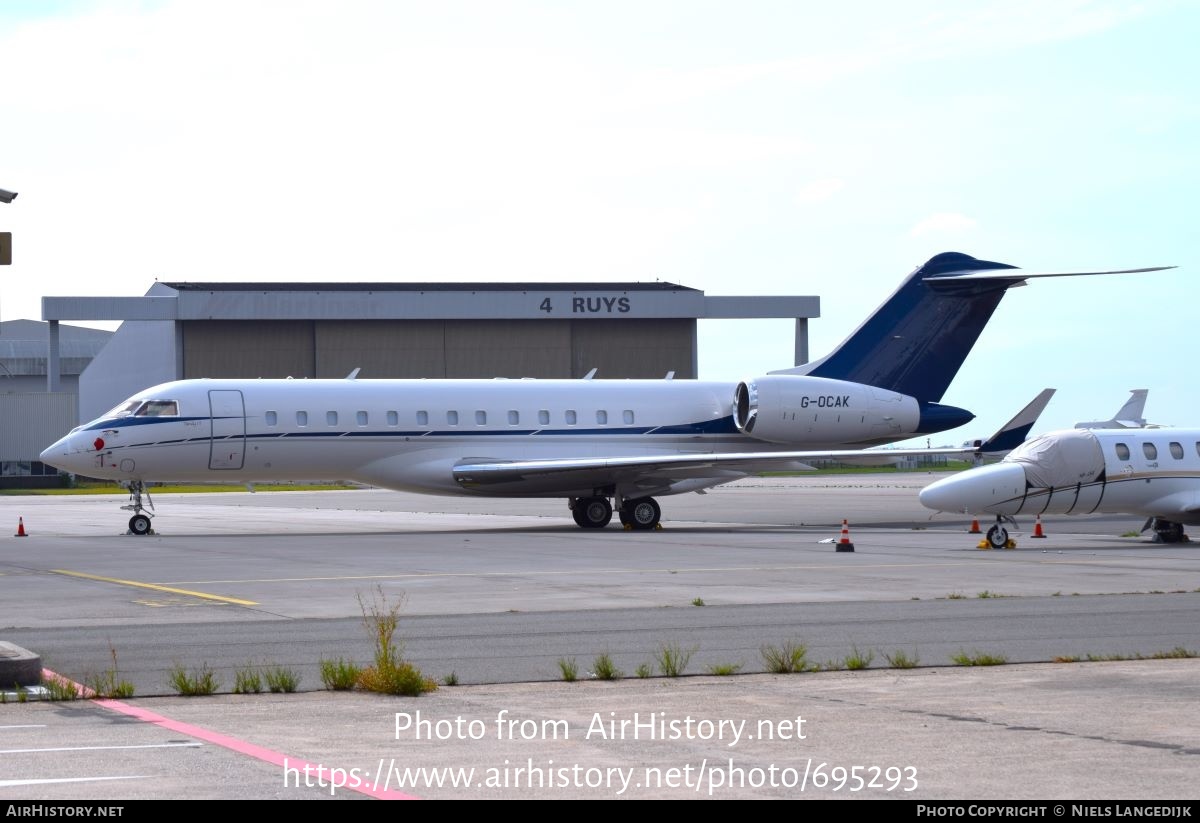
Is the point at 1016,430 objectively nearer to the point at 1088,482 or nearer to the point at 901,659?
the point at 1088,482

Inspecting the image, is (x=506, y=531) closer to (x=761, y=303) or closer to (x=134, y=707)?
(x=134, y=707)

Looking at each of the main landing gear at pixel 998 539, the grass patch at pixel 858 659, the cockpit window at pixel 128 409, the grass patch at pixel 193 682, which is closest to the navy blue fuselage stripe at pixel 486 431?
the cockpit window at pixel 128 409

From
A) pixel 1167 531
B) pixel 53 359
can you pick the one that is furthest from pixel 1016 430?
pixel 53 359

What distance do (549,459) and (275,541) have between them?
704cm

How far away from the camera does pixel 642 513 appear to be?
109 feet

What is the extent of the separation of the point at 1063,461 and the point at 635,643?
14.7m

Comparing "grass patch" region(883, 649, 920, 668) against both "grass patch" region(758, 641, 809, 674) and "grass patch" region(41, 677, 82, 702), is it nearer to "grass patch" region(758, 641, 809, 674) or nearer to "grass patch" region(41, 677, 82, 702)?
"grass patch" region(758, 641, 809, 674)

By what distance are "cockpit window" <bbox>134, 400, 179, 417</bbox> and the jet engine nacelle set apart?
12.2 m

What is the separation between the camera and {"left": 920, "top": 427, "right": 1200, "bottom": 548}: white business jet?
2570cm

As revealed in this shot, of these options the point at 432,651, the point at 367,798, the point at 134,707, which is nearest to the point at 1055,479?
the point at 432,651

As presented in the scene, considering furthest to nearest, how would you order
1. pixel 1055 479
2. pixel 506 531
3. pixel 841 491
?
pixel 841 491, pixel 506 531, pixel 1055 479

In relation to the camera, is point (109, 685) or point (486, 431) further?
point (486, 431)

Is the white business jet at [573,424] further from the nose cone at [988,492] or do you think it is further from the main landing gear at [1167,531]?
the main landing gear at [1167,531]

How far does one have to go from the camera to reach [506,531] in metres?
32.4
